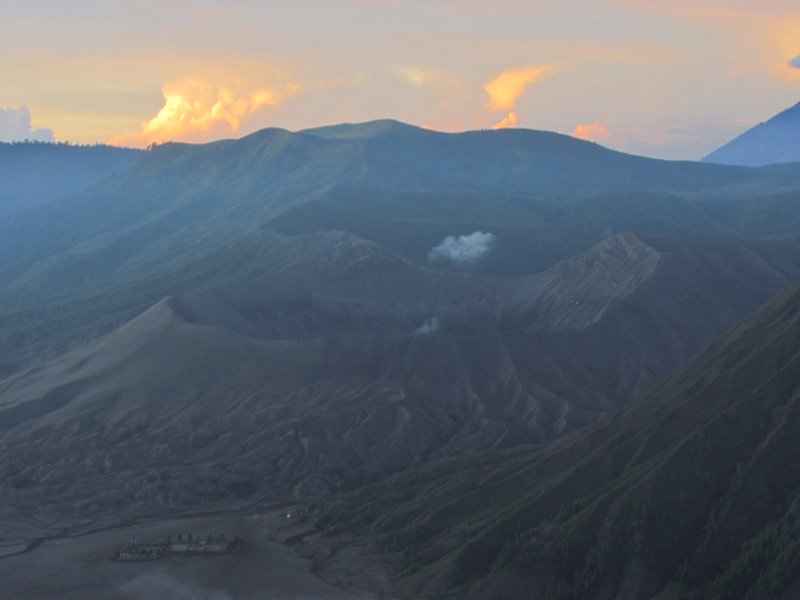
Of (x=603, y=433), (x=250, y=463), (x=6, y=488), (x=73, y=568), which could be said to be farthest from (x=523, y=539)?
(x=6, y=488)

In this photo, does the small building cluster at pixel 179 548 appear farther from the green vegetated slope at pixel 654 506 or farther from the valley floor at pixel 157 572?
the green vegetated slope at pixel 654 506

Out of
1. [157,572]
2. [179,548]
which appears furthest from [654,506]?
[179,548]

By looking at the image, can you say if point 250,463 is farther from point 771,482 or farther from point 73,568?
point 771,482

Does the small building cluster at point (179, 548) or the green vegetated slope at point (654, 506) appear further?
the small building cluster at point (179, 548)

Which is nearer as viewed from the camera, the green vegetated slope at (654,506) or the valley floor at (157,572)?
the green vegetated slope at (654,506)

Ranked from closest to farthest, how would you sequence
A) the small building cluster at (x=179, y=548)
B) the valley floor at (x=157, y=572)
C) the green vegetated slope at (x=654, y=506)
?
the green vegetated slope at (x=654, y=506), the valley floor at (x=157, y=572), the small building cluster at (x=179, y=548)

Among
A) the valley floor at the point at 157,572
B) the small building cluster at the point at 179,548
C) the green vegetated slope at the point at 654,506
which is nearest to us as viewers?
the green vegetated slope at the point at 654,506

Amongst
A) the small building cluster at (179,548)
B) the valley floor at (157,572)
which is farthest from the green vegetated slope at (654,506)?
the small building cluster at (179,548)
